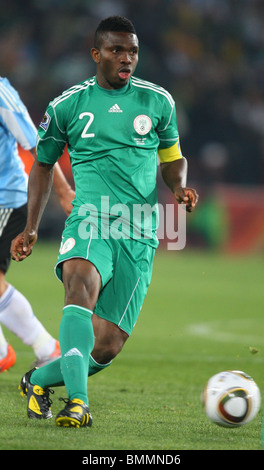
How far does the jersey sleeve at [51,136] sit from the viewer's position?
14.5ft

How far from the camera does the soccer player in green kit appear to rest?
434 cm

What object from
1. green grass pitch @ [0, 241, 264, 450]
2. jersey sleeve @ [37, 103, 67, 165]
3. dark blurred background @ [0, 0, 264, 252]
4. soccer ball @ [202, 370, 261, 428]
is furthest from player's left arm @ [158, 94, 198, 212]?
dark blurred background @ [0, 0, 264, 252]

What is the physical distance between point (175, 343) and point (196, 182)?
10721mm

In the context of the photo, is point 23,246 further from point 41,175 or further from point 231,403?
point 231,403

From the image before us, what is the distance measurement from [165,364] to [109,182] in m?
3.00

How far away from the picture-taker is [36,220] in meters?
4.47

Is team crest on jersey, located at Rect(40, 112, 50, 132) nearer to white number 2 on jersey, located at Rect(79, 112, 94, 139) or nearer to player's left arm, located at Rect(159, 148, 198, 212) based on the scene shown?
white number 2 on jersey, located at Rect(79, 112, 94, 139)

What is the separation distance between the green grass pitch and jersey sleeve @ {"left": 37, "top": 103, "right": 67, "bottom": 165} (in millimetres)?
1453

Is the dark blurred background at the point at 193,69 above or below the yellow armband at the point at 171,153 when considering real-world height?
above

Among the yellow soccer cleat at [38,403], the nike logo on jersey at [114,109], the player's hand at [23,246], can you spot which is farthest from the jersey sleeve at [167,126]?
the yellow soccer cleat at [38,403]

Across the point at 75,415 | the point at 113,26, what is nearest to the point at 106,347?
the point at 75,415

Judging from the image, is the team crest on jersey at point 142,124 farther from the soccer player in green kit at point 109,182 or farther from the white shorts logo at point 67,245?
the white shorts logo at point 67,245

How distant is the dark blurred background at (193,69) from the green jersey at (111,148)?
13.2 m

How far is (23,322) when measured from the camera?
6.12 meters
